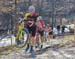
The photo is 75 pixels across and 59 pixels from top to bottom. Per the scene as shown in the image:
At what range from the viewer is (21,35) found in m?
3.84

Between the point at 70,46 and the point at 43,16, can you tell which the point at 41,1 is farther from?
the point at 70,46

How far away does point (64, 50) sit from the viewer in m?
3.88

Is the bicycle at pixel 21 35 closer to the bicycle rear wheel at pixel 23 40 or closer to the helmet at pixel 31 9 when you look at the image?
the bicycle rear wheel at pixel 23 40

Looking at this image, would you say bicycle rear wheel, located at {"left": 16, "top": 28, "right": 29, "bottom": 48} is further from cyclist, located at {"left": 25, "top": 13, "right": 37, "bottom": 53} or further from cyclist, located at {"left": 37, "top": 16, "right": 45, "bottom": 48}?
cyclist, located at {"left": 37, "top": 16, "right": 45, "bottom": 48}

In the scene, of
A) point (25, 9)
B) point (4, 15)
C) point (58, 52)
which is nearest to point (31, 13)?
point (25, 9)

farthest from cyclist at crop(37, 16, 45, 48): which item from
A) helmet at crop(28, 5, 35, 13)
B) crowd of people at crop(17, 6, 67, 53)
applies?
helmet at crop(28, 5, 35, 13)

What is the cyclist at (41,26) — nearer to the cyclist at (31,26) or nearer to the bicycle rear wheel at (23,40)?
the cyclist at (31,26)

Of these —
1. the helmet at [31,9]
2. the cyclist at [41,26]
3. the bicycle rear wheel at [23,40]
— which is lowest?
the bicycle rear wheel at [23,40]

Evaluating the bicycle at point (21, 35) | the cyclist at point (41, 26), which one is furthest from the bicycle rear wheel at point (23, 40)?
the cyclist at point (41, 26)

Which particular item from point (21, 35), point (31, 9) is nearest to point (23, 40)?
point (21, 35)

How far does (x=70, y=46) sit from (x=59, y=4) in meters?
0.55

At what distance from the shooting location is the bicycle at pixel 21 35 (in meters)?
3.82

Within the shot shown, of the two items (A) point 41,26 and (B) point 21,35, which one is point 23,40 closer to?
(B) point 21,35

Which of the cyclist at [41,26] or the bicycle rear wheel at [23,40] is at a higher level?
the cyclist at [41,26]
